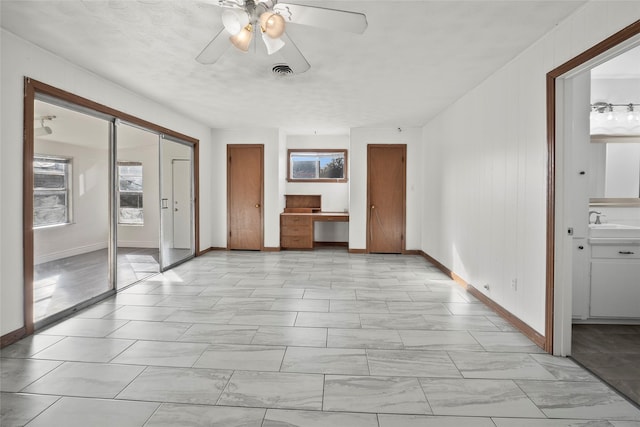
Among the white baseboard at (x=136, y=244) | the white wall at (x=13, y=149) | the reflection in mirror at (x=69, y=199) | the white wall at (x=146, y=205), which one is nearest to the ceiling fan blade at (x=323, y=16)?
the white wall at (x=13, y=149)

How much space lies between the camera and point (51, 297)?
A: 390 cm

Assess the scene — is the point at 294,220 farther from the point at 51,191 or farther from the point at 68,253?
the point at 51,191

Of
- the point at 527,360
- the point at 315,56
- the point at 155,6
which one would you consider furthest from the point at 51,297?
the point at 527,360

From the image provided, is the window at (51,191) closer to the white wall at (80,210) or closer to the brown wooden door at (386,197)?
the white wall at (80,210)

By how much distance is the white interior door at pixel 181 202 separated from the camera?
661 centimetres

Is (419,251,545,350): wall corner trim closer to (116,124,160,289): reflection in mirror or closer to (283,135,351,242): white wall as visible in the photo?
(283,135,351,242): white wall

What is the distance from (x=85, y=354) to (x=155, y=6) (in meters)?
2.57

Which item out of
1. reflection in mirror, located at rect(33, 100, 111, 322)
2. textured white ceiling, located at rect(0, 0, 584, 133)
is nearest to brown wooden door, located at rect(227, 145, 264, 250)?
textured white ceiling, located at rect(0, 0, 584, 133)

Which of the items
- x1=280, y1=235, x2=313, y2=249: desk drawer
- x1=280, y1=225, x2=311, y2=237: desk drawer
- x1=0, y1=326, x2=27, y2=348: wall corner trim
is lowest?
x1=0, y1=326, x2=27, y2=348: wall corner trim

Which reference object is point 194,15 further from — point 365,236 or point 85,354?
point 365,236

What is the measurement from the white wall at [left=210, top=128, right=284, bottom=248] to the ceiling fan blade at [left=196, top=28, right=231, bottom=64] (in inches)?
179

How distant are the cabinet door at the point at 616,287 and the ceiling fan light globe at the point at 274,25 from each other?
11.1 feet

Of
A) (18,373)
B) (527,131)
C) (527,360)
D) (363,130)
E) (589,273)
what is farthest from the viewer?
(363,130)

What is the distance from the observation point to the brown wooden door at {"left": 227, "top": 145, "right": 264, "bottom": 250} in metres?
7.06
